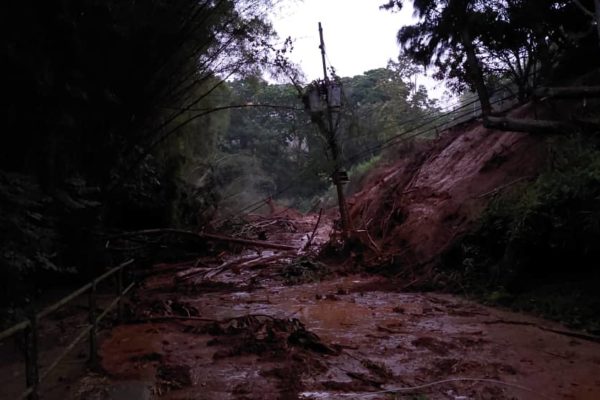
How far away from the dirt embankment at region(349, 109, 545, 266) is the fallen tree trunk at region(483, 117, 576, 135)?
0.68 metres

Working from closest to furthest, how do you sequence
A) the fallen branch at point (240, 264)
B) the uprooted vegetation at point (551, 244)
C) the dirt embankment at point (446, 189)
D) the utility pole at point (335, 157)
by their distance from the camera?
the uprooted vegetation at point (551, 244)
the dirt embankment at point (446, 189)
the fallen branch at point (240, 264)
the utility pole at point (335, 157)

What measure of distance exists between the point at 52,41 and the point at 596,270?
8.20 m

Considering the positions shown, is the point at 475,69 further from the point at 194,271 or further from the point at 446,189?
the point at 194,271

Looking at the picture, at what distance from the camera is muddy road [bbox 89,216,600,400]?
4602mm

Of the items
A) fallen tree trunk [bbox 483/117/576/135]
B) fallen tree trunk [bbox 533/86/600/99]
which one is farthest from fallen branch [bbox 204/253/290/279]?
fallen tree trunk [bbox 533/86/600/99]

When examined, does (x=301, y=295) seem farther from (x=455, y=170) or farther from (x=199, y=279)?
(x=455, y=170)

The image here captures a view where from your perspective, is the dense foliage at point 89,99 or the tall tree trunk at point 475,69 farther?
the tall tree trunk at point 475,69

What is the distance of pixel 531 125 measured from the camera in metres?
9.35

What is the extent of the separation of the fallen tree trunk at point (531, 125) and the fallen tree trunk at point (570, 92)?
20.1 inches

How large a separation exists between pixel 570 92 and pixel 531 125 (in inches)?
34.7

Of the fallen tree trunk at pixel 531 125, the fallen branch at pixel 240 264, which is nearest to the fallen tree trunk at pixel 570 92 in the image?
the fallen tree trunk at pixel 531 125

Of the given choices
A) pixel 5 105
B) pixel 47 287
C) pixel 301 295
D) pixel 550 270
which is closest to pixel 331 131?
pixel 301 295

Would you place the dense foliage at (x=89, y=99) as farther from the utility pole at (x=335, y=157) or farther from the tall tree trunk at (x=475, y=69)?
the tall tree trunk at (x=475, y=69)

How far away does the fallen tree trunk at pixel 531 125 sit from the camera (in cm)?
902
